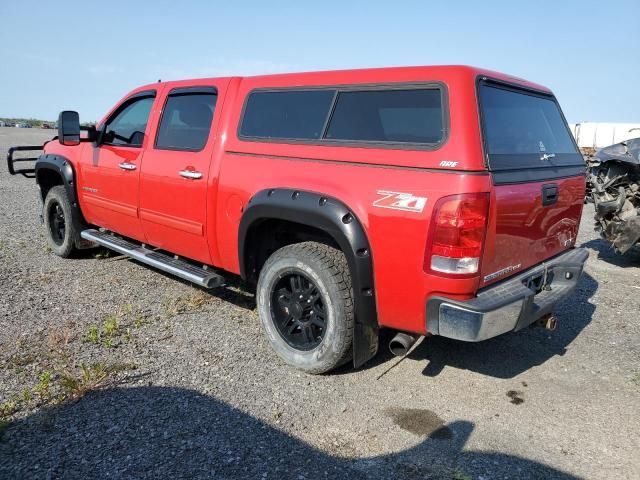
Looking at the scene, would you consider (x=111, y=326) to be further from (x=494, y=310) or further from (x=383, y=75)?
(x=494, y=310)

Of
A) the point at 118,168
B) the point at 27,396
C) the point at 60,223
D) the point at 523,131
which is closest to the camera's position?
the point at 27,396

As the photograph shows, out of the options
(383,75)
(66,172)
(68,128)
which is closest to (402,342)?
(383,75)

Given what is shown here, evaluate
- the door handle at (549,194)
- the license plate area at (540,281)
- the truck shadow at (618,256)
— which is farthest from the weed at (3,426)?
the truck shadow at (618,256)

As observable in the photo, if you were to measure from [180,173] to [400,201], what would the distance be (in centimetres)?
207

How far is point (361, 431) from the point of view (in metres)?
2.87

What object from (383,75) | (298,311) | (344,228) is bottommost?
(298,311)

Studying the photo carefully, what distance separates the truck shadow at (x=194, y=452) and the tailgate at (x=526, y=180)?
968mm

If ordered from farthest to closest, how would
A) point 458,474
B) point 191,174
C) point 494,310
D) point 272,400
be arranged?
point 191,174 < point 272,400 < point 494,310 < point 458,474

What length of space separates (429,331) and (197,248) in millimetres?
2156

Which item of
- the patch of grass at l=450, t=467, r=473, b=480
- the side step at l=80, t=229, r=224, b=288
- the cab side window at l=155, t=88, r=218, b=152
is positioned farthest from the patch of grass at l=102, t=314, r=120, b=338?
the patch of grass at l=450, t=467, r=473, b=480

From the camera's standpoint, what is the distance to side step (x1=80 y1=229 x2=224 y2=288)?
3.98m

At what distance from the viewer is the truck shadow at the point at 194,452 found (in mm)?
2461

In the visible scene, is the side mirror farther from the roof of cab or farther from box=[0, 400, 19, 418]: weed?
box=[0, 400, 19, 418]: weed

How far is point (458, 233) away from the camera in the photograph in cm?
258
